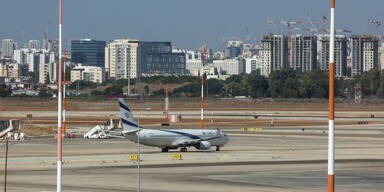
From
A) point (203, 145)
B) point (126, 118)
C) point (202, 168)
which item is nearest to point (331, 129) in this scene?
point (202, 168)

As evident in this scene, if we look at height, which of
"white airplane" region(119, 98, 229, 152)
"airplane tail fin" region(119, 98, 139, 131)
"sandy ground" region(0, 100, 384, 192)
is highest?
"airplane tail fin" region(119, 98, 139, 131)

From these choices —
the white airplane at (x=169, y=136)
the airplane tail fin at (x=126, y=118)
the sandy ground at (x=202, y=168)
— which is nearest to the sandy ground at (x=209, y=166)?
the sandy ground at (x=202, y=168)

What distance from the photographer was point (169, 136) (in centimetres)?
6950

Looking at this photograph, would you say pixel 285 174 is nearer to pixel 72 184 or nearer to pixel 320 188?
pixel 320 188

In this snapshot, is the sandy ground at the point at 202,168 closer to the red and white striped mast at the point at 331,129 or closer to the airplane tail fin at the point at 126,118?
the airplane tail fin at the point at 126,118

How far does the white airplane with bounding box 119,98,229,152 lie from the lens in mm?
65062

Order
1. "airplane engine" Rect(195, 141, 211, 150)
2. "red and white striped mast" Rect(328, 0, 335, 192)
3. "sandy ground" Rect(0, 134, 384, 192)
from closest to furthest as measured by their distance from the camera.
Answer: "red and white striped mast" Rect(328, 0, 335, 192), "sandy ground" Rect(0, 134, 384, 192), "airplane engine" Rect(195, 141, 211, 150)

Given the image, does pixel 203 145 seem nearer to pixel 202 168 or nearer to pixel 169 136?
pixel 169 136

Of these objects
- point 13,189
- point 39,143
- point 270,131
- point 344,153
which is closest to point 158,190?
point 13,189

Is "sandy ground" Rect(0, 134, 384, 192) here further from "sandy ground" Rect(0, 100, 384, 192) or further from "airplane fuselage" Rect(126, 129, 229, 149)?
"airplane fuselage" Rect(126, 129, 229, 149)

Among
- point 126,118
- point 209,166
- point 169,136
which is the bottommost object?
point 209,166

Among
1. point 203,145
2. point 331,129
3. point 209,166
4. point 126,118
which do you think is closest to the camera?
point 331,129

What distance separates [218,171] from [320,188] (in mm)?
11956

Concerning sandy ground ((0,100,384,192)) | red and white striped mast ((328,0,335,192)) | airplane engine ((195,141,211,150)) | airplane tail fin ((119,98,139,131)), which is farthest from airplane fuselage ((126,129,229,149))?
red and white striped mast ((328,0,335,192))
